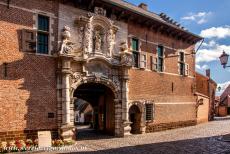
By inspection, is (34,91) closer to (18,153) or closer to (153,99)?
(18,153)

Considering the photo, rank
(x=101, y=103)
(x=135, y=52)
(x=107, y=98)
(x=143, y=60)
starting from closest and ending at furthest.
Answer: (x=107, y=98) → (x=135, y=52) → (x=143, y=60) → (x=101, y=103)

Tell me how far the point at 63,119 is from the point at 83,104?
1795 centimetres

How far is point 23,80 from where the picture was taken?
38.7 ft

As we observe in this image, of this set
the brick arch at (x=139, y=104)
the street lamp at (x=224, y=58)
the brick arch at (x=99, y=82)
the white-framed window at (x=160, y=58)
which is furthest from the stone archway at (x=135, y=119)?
the street lamp at (x=224, y=58)

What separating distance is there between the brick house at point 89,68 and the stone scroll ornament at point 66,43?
0.05m

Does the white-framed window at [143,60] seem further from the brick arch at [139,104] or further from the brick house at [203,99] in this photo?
the brick house at [203,99]

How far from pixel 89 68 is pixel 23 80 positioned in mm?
3628

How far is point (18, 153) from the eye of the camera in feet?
34.1

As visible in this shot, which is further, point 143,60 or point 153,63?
point 153,63

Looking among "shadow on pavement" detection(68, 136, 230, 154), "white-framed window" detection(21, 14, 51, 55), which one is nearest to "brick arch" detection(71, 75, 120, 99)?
"white-framed window" detection(21, 14, 51, 55)

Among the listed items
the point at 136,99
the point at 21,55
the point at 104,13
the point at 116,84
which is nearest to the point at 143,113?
the point at 136,99

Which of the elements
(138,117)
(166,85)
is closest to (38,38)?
(138,117)

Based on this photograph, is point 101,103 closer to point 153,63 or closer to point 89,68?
point 89,68

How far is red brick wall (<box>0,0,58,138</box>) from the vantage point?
37.0 feet
